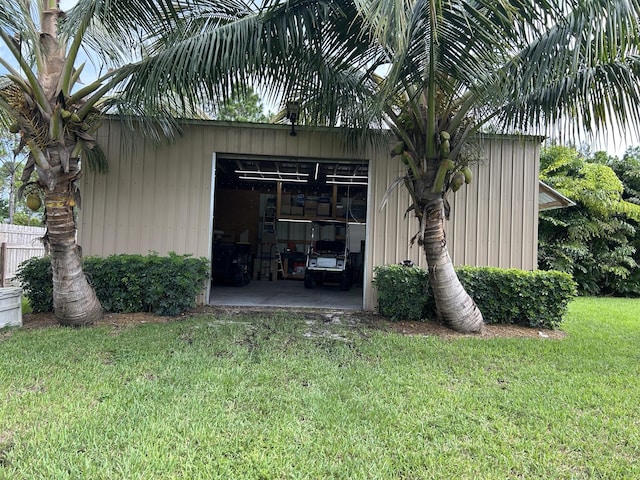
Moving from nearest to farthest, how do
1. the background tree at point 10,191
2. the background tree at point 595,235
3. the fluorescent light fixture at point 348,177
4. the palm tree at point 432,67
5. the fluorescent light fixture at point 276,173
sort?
the palm tree at point 432,67
the fluorescent light fixture at point 348,177
the fluorescent light fixture at point 276,173
the background tree at point 595,235
the background tree at point 10,191

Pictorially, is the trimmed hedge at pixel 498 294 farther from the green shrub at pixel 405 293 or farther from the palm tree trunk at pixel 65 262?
the palm tree trunk at pixel 65 262

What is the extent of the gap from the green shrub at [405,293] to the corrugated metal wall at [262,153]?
0.81m

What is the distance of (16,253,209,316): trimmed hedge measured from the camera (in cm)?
551

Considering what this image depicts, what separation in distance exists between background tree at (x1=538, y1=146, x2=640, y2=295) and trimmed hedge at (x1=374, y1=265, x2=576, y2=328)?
704cm

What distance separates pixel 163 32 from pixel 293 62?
1623 millimetres

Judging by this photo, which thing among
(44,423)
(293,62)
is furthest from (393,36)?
Answer: (44,423)

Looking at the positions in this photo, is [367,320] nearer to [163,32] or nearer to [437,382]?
[437,382]

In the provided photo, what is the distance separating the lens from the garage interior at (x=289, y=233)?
893 centimetres

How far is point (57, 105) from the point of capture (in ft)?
14.9

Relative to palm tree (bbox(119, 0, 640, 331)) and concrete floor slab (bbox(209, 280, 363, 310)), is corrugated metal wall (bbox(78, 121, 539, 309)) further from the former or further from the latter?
palm tree (bbox(119, 0, 640, 331))

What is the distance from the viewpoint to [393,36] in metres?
2.98

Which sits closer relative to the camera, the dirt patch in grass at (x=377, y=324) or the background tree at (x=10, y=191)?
the dirt patch in grass at (x=377, y=324)

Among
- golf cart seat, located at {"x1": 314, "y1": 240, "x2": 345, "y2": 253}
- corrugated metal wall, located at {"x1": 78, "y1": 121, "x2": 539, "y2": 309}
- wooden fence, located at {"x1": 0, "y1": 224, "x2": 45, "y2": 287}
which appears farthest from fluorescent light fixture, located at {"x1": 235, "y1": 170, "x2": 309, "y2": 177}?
wooden fence, located at {"x1": 0, "y1": 224, "x2": 45, "y2": 287}

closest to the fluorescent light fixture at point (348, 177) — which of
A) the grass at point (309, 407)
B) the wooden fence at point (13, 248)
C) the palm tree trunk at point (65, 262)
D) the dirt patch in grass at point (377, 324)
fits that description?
the dirt patch in grass at point (377, 324)
